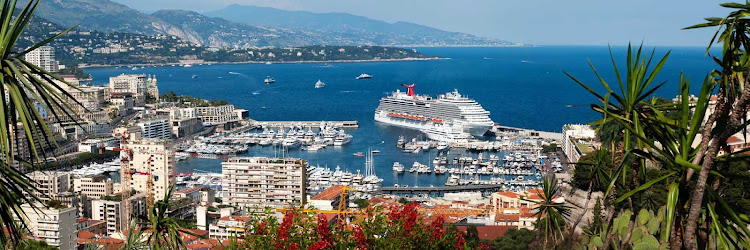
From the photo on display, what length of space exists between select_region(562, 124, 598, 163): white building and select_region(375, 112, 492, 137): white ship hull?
19.1ft

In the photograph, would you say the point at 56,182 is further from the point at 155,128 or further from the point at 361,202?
the point at 155,128

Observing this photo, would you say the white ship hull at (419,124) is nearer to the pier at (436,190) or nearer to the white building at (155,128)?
the white building at (155,128)

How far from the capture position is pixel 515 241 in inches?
349

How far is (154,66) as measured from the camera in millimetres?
76125

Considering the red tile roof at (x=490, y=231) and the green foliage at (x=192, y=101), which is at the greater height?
the red tile roof at (x=490, y=231)

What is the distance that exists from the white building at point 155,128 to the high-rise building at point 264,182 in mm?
12084

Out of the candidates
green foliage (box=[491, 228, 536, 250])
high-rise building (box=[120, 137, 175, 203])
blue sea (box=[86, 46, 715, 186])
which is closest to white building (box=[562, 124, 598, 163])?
blue sea (box=[86, 46, 715, 186])

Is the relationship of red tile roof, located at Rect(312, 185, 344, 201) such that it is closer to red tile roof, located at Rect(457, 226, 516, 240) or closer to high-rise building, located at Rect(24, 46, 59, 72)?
red tile roof, located at Rect(457, 226, 516, 240)

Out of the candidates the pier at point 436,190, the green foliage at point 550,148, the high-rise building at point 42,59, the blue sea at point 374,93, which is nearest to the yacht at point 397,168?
the blue sea at point 374,93

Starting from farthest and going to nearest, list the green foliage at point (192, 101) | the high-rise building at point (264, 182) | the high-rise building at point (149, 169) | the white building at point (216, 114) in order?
the green foliage at point (192, 101)
the white building at point (216, 114)
the high-rise building at point (149, 169)
the high-rise building at point (264, 182)

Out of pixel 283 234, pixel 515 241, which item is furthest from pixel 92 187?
pixel 283 234

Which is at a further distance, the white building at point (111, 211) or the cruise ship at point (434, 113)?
the cruise ship at point (434, 113)

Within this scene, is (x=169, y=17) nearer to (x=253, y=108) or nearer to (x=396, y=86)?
(x=396, y=86)

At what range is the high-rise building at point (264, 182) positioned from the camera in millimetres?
16438
